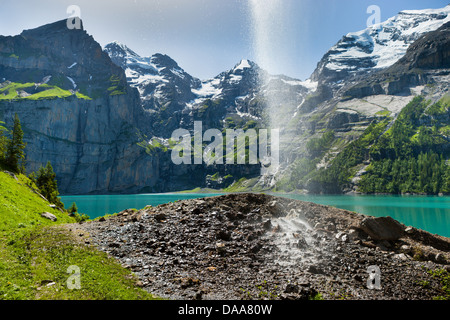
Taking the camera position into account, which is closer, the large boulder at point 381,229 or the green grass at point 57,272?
the green grass at point 57,272

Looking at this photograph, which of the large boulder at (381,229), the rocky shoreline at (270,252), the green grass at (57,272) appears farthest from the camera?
the large boulder at (381,229)

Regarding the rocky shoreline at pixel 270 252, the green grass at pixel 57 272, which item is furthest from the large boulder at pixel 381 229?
the green grass at pixel 57 272

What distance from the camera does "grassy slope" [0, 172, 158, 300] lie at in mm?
12250

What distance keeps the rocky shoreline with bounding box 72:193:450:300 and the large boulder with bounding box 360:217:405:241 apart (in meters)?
0.07

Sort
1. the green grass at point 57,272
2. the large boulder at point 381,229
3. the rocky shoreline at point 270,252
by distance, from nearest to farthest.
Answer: the green grass at point 57,272
the rocky shoreline at point 270,252
the large boulder at point 381,229

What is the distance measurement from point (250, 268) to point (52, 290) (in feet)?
35.0

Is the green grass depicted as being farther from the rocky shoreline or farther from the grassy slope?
the rocky shoreline

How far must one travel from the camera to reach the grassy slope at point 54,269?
12.2m

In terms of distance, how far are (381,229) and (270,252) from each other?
360 inches

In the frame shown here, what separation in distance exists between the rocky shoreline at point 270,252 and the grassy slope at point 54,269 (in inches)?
47.3

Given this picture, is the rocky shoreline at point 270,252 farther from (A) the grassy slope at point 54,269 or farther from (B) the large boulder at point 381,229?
(A) the grassy slope at point 54,269

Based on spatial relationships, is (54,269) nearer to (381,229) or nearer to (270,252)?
(270,252)

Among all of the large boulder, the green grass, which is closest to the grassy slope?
the green grass

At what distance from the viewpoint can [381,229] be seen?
67.4ft
